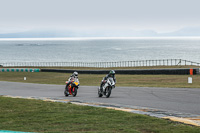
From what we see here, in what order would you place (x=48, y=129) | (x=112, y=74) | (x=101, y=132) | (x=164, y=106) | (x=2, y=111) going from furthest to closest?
(x=112, y=74) → (x=164, y=106) → (x=2, y=111) → (x=48, y=129) → (x=101, y=132)

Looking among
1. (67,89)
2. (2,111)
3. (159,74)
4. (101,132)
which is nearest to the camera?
(101,132)

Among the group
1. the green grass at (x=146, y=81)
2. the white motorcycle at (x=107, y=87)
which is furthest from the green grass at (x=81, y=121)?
the green grass at (x=146, y=81)

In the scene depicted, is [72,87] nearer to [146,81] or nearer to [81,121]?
[81,121]

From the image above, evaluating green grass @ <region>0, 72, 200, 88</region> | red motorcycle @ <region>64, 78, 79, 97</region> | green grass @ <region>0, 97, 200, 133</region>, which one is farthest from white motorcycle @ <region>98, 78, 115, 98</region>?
green grass @ <region>0, 72, 200, 88</region>

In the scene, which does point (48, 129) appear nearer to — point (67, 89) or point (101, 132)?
point (101, 132)

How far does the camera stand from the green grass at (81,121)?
848 centimetres

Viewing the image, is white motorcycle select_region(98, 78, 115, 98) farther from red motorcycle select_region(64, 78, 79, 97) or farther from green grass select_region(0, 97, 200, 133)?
green grass select_region(0, 97, 200, 133)

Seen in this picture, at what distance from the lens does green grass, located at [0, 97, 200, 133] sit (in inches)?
334

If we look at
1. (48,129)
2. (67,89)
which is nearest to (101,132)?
(48,129)

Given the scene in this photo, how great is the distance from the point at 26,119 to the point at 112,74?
316 inches

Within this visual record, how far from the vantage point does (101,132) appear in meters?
8.05

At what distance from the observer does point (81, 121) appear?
32.1 ft

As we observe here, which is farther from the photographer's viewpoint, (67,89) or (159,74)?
(159,74)

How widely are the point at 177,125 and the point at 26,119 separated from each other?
4280 mm
